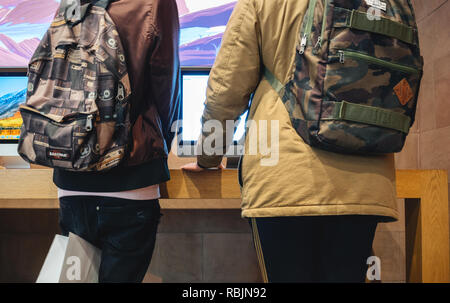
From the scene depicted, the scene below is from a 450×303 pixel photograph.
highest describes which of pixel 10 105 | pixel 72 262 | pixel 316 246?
pixel 10 105

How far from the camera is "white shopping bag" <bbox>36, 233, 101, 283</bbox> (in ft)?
2.70

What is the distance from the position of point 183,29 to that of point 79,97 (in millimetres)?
1222

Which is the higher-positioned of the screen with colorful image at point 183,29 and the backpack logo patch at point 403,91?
the screen with colorful image at point 183,29

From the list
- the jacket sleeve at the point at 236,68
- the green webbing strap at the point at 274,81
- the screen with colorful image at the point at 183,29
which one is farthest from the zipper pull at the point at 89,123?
the screen with colorful image at the point at 183,29

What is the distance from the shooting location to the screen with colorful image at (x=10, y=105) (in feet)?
4.74

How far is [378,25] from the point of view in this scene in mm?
646

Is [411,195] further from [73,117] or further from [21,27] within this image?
[21,27]

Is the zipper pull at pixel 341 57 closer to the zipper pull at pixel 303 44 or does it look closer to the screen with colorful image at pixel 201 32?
the zipper pull at pixel 303 44

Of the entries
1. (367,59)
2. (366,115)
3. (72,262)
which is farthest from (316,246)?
(72,262)

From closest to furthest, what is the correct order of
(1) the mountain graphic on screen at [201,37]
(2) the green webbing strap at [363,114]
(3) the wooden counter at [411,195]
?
(2) the green webbing strap at [363,114], (3) the wooden counter at [411,195], (1) the mountain graphic on screen at [201,37]

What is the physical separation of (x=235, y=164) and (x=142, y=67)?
541 mm

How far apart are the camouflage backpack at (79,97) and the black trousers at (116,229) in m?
0.10

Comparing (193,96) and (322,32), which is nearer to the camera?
(322,32)

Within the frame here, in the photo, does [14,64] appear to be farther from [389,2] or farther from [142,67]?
[389,2]
